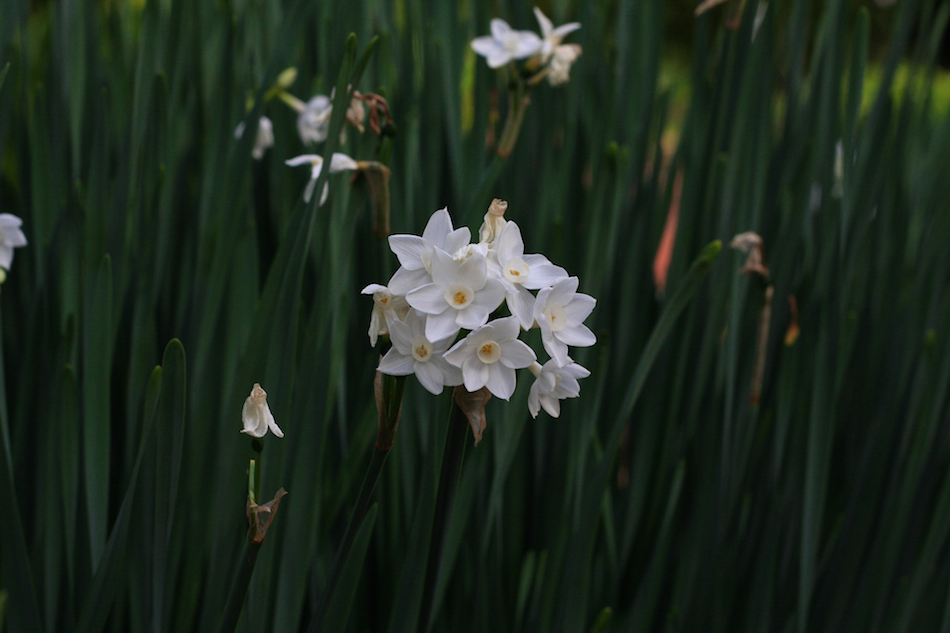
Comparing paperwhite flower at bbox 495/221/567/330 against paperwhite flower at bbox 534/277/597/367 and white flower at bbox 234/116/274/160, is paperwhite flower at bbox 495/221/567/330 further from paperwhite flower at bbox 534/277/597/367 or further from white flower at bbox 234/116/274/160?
white flower at bbox 234/116/274/160

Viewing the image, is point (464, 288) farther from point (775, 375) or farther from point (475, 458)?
point (775, 375)

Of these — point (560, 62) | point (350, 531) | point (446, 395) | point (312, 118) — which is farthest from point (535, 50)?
point (350, 531)

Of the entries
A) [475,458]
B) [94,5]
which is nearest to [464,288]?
[475,458]

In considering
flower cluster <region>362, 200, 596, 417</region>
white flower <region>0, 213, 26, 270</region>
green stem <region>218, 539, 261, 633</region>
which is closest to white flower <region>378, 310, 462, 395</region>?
flower cluster <region>362, 200, 596, 417</region>

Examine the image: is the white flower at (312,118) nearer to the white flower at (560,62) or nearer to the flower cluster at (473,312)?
the white flower at (560,62)

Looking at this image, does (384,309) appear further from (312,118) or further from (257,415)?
(312,118)

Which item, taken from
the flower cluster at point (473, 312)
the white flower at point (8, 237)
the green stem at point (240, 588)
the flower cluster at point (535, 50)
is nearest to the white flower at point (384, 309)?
the flower cluster at point (473, 312)
